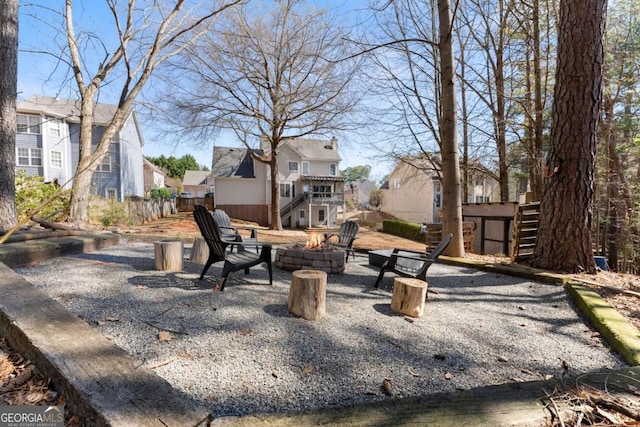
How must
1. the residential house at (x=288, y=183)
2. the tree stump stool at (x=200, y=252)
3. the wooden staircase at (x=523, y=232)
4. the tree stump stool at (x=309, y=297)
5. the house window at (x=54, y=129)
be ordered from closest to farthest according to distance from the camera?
1. the tree stump stool at (x=309, y=297)
2. the tree stump stool at (x=200, y=252)
3. the wooden staircase at (x=523, y=232)
4. the house window at (x=54, y=129)
5. the residential house at (x=288, y=183)

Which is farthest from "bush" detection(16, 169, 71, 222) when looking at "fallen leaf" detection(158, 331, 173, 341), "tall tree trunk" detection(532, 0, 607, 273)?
"tall tree trunk" detection(532, 0, 607, 273)

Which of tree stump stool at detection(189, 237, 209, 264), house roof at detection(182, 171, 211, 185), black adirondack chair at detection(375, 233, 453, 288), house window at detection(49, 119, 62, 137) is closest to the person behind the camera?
black adirondack chair at detection(375, 233, 453, 288)

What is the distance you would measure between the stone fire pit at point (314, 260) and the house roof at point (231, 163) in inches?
832

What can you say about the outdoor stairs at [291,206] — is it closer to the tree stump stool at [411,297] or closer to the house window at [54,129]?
the house window at [54,129]

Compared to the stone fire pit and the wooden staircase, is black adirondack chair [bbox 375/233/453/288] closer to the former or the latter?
the stone fire pit

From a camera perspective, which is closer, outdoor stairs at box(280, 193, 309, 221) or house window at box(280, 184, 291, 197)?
outdoor stairs at box(280, 193, 309, 221)

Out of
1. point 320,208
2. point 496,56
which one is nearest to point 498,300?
point 496,56

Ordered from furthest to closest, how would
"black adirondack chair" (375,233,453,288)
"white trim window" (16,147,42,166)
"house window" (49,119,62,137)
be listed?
"house window" (49,119,62,137) < "white trim window" (16,147,42,166) < "black adirondack chair" (375,233,453,288)

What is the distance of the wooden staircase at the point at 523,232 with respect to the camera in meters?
5.86

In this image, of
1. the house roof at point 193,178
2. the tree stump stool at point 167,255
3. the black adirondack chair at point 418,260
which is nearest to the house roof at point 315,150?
the tree stump stool at point 167,255

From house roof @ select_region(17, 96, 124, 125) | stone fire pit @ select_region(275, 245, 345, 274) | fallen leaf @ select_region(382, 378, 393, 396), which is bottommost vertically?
fallen leaf @ select_region(382, 378, 393, 396)

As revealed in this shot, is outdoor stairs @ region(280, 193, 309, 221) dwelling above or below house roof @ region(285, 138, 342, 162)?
below

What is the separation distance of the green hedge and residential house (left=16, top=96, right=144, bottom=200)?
696 inches

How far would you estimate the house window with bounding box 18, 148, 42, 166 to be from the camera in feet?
61.8
